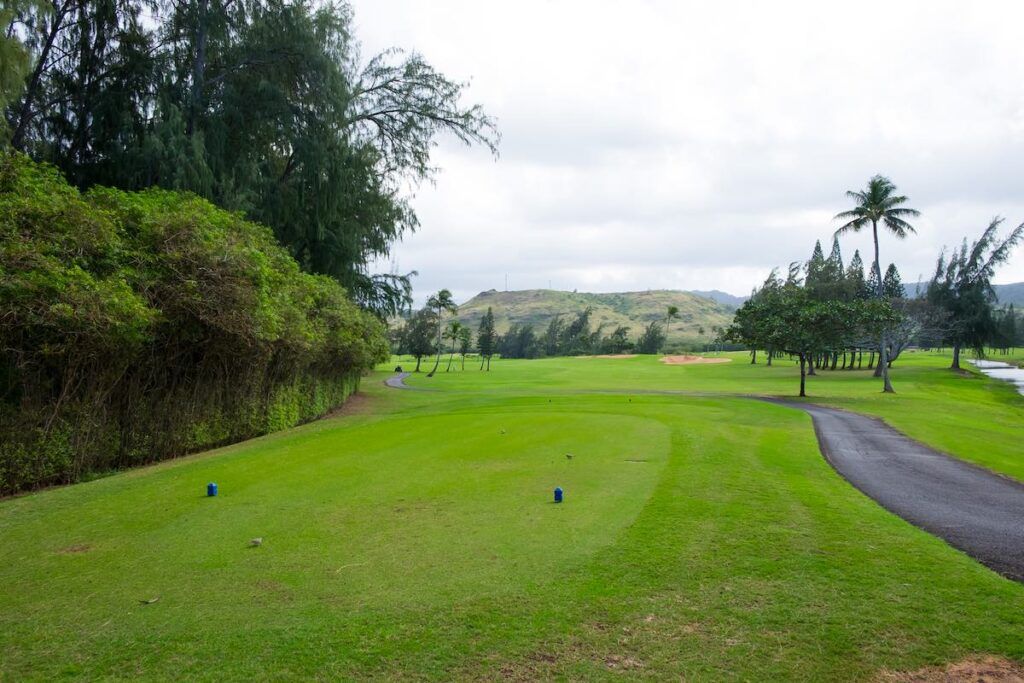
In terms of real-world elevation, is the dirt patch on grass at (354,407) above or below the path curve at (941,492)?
below

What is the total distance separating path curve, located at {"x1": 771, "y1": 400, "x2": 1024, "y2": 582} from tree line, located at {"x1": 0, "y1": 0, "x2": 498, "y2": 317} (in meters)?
19.2

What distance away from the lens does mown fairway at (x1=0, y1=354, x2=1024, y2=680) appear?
4.42 metres

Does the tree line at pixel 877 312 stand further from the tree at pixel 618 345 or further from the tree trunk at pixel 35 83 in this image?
the tree at pixel 618 345

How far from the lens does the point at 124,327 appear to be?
11.0 metres

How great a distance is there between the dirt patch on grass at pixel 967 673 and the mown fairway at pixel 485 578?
11 cm

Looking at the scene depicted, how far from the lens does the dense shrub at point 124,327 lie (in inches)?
401

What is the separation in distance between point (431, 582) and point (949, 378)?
61.2 m

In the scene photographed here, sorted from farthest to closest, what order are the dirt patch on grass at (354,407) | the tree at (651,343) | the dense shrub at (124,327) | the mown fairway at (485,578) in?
the tree at (651,343) → the dirt patch on grass at (354,407) → the dense shrub at (124,327) → the mown fairway at (485,578)

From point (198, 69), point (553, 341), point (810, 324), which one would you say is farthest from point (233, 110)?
point (553, 341)

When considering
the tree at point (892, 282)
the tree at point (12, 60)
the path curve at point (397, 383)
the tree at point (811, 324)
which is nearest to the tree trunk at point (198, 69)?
the tree at point (12, 60)

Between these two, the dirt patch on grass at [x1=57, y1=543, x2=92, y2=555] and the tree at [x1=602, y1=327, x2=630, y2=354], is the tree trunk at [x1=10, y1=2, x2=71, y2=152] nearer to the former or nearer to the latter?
the dirt patch on grass at [x1=57, y1=543, x2=92, y2=555]

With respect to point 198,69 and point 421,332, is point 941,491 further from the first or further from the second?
point 421,332

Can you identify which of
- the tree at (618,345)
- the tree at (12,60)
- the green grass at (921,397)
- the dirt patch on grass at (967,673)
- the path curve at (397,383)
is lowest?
the path curve at (397,383)

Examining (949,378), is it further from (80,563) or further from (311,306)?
(80,563)
